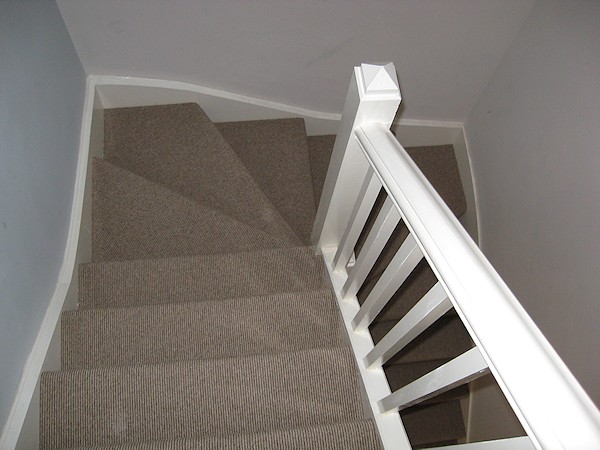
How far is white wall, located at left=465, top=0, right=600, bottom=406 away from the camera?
1.81 meters

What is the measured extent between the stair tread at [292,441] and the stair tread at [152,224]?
0.89 metres

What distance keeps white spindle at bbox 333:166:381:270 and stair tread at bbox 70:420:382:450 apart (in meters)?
0.53

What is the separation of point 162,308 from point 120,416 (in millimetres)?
374

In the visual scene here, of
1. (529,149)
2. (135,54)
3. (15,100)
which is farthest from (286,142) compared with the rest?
(15,100)

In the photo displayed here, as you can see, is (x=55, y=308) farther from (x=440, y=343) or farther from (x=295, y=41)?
(x=440, y=343)

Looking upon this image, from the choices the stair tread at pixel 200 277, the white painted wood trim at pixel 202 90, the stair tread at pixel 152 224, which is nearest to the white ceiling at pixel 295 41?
the white painted wood trim at pixel 202 90

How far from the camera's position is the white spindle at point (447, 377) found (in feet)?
2.54

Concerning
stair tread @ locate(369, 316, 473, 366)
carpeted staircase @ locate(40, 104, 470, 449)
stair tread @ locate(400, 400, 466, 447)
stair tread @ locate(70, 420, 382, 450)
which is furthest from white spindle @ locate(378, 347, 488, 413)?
stair tread @ locate(400, 400, 466, 447)

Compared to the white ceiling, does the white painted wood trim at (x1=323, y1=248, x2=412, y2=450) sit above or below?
below

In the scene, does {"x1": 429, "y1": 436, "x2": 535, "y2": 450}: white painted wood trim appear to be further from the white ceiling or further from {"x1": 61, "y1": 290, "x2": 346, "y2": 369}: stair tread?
the white ceiling

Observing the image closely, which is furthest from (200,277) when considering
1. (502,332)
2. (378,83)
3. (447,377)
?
(502,332)

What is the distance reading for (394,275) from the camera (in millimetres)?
1066

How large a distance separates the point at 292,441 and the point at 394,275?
59 cm

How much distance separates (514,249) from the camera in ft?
7.68
